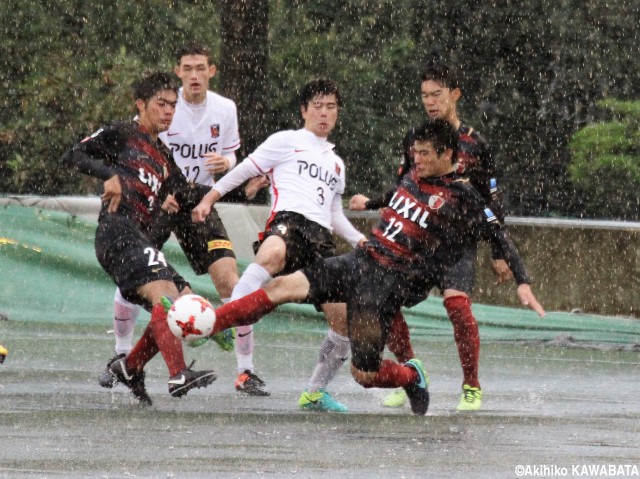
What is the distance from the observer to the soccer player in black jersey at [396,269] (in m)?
8.98

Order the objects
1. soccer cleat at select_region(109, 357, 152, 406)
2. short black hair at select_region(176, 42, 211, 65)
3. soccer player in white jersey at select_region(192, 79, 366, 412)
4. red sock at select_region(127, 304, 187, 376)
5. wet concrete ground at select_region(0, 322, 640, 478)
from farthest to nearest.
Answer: short black hair at select_region(176, 42, 211, 65)
soccer player in white jersey at select_region(192, 79, 366, 412)
soccer cleat at select_region(109, 357, 152, 406)
red sock at select_region(127, 304, 187, 376)
wet concrete ground at select_region(0, 322, 640, 478)

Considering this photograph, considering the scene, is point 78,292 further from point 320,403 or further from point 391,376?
point 391,376

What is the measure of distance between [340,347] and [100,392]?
139 centimetres

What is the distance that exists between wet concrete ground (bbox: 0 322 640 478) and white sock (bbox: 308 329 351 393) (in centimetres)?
26

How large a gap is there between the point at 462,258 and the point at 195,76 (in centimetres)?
222

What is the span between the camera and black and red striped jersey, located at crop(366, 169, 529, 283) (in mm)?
9078

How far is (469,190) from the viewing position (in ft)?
30.0

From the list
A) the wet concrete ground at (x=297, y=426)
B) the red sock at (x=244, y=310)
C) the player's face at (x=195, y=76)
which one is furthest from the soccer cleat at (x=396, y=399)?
the player's face at (x=195, y=76)

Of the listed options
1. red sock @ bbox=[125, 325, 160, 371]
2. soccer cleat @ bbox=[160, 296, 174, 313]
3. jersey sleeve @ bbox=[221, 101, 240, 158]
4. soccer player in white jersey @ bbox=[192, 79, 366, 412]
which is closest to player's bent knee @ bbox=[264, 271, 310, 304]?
soccer cleat @ bbox=[160, 296, 174, 313]

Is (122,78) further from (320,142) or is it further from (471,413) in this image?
(471,413)

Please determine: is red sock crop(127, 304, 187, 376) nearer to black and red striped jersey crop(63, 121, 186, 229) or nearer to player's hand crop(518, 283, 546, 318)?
black and red striped jersey crop(63, 121, 186, 229)

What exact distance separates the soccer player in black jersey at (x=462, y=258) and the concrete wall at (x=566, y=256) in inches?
230

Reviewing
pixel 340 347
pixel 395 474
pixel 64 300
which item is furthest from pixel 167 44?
pixel 395 474

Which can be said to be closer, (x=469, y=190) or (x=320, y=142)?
(x=469, y=190)
